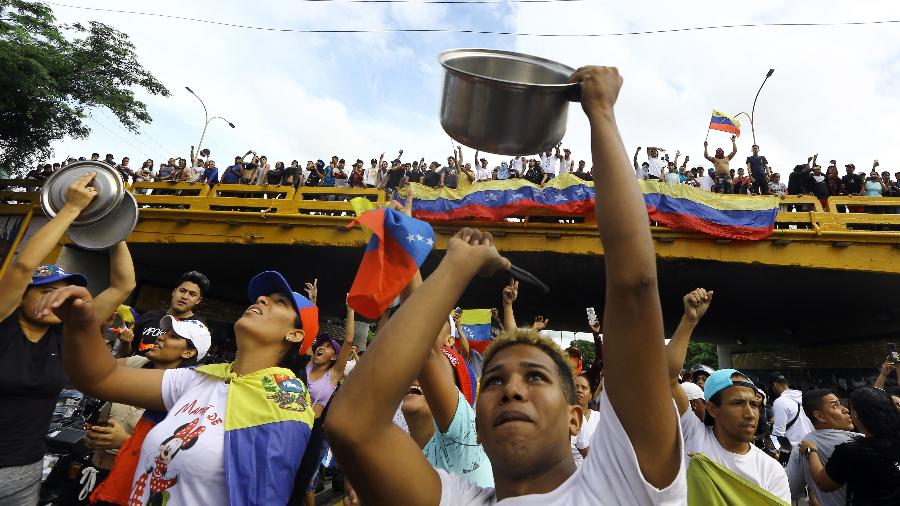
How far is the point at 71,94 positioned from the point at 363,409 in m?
18.4

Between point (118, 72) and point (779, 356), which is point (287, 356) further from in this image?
point (779, 356)

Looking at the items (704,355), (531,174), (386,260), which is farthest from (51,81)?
(704,355)

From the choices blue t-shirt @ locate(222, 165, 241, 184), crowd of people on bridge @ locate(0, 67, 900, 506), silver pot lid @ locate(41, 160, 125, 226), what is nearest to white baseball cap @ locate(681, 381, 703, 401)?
crowd of people on bridge @ locate(0, 67, 900, 506)

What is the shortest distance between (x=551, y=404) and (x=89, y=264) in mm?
13782

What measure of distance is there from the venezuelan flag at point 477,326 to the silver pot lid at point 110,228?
154 inches

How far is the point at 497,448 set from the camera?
4.19 feet

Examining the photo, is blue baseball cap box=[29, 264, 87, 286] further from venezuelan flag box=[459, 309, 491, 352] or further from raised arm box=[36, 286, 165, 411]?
venezuelan flag box=[459, 309, 491, 352]

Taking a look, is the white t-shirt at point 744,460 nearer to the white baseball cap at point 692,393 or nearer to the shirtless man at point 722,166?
the white baseball cap at point 692,393

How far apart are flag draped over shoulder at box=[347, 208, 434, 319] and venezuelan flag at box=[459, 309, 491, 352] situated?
413cm

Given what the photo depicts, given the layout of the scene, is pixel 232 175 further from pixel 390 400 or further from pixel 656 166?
pixel 390 400

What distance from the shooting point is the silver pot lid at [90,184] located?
244 centimetres

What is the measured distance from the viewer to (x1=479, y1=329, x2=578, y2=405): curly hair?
1.53 metres

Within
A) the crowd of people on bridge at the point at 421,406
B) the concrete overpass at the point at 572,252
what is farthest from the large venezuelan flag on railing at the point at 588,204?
the crowd of people on bridge at the point at 421,406

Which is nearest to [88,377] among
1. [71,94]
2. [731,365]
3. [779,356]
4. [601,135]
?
[601,135]
